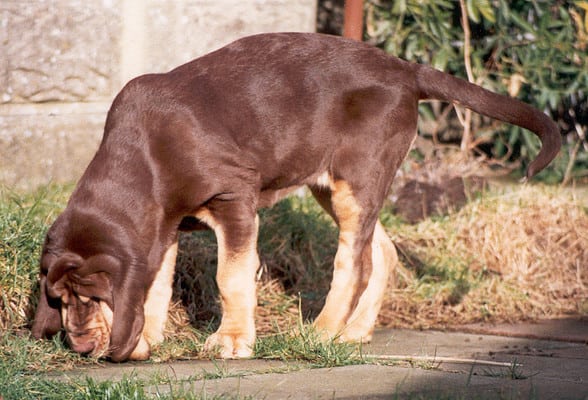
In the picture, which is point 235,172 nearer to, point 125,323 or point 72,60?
point 125,323

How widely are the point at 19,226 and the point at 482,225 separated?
2.68m

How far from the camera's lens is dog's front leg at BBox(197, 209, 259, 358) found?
4246mm

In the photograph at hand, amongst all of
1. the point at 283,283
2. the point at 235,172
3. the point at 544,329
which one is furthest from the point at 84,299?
the point at 544,329

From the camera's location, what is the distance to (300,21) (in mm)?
6656

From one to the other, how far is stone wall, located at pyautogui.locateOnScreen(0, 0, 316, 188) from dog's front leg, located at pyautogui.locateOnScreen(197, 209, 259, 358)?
1.99m

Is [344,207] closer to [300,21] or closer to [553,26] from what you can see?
[300,21]

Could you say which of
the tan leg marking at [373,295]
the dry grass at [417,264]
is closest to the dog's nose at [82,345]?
the dry grass at [417,264]

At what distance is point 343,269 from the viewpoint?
15.1 feet

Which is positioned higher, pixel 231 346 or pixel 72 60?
pixel 72 60

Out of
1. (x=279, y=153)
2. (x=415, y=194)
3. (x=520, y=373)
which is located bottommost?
(x=415, y=194)

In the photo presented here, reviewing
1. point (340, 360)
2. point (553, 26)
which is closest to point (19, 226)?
point (340, 360)

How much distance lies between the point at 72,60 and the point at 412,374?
325 centimetres

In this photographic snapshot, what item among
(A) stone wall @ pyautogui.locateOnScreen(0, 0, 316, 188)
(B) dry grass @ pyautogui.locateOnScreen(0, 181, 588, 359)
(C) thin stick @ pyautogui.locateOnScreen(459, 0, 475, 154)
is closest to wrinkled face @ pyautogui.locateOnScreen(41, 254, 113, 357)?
(B) dry grass @ pyautogui.locateOnScreen(0, 181, 588, 359)

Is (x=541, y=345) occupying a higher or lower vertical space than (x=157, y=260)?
lower
